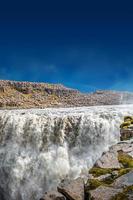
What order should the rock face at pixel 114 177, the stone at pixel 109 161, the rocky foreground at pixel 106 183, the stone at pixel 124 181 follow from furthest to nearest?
1. the stone at pixel 109 161
2. the stone at pixel 124 181
3. the rocky foreground at pixel 106 183
4. the rock face at pixel 114 177

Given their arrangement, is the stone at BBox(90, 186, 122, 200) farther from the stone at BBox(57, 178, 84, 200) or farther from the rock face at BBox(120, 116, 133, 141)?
the rock face at BBox(120, 116, 133, 141)

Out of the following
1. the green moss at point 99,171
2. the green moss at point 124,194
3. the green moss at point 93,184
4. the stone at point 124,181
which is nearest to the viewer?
the green moss at point 124,194

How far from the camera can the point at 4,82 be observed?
453 ft

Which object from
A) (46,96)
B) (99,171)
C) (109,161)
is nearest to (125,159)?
(109,161)

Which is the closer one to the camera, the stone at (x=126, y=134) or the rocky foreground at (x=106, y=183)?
the rocky foreground at (x=106, y=183)

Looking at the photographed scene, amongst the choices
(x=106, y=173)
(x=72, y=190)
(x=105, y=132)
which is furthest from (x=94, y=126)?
(x=72, y=190)

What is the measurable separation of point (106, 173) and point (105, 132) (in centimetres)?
896

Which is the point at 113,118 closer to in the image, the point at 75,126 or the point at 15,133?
the point at 75,126

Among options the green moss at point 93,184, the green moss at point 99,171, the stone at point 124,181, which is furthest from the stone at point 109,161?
the stone at point 124,181

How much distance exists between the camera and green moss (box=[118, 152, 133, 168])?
75.2ft

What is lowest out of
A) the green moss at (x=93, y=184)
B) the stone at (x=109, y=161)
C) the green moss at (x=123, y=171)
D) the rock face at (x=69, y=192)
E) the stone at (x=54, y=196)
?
the stone at (x=54, y=196)

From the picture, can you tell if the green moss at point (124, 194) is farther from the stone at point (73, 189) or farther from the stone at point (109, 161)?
the stone at point (109, 161)

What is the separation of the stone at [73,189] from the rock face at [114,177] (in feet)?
1.02

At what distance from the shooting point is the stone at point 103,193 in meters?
18.0
